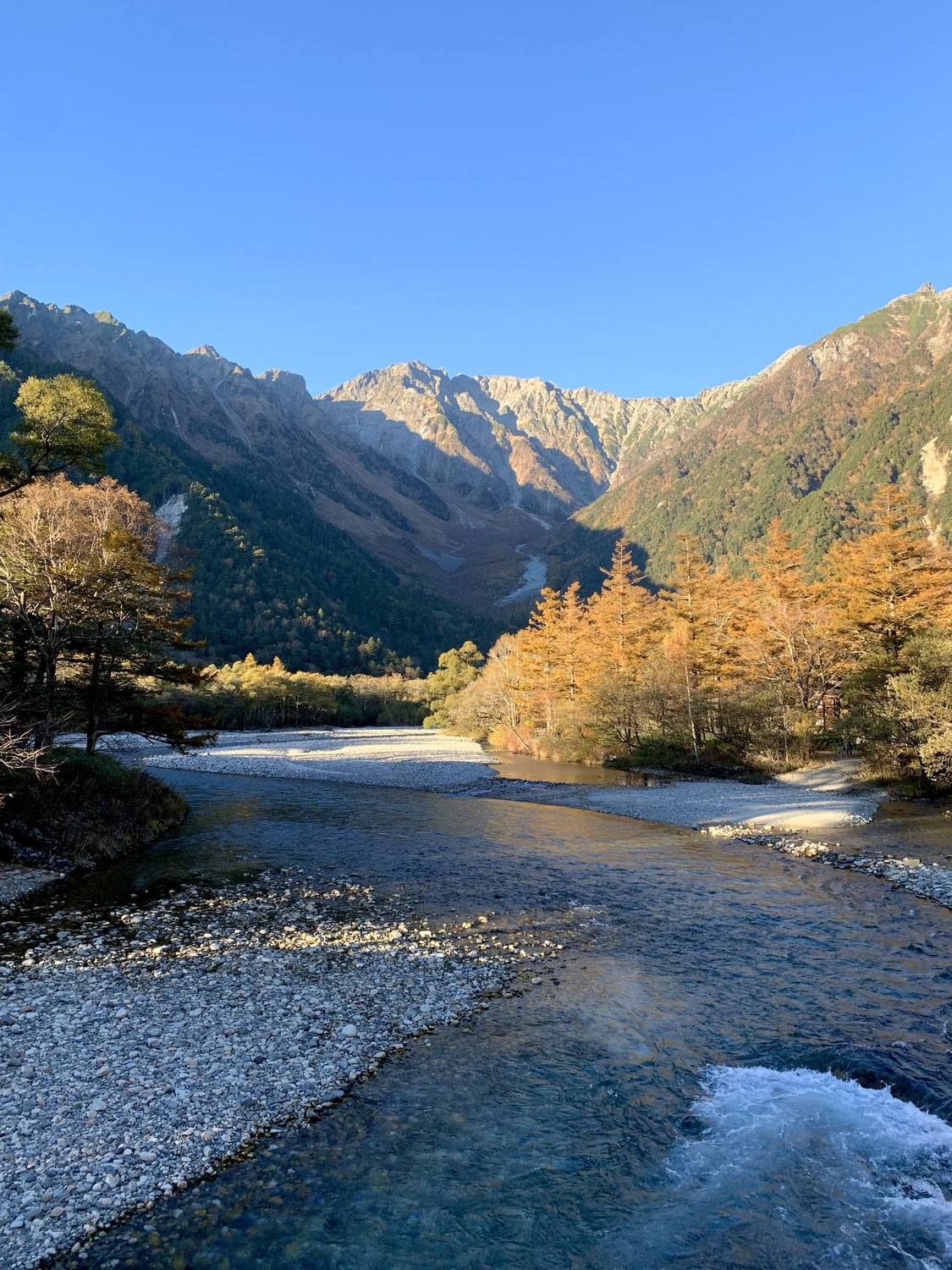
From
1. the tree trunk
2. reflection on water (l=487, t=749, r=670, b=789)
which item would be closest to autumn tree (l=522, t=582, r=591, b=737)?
reflection on water (l=487, t=749, r=670, b=789)

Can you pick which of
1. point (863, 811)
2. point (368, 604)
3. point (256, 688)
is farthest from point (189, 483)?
point (863, 811)

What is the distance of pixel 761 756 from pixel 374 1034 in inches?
1360

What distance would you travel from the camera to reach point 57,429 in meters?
19.0

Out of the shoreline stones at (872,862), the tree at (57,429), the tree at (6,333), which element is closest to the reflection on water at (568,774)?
the shoreline stones at (872,862)

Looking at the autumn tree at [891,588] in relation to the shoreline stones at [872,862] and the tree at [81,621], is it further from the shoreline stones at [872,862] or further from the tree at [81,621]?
the tree at [81,621]

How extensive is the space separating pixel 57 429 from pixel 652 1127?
22525 mm

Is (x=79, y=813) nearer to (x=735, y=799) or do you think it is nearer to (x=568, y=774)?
(x=735, y=799)

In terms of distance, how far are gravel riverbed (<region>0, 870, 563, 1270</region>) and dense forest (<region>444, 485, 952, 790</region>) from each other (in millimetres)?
23599

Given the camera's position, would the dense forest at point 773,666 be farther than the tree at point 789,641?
No

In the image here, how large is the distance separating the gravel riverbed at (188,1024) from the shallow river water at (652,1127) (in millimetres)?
507

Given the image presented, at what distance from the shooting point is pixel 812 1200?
6336mm

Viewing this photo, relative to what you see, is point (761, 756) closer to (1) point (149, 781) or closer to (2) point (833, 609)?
(2) point (833, 609)

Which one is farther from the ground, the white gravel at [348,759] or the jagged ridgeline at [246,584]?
the jagged ridgeline at [246,584]

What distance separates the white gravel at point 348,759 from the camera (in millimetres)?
38959
